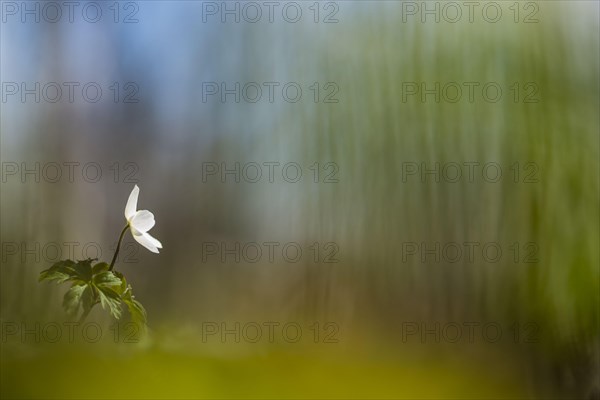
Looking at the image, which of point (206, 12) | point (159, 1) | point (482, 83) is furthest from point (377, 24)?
point (159, 1)

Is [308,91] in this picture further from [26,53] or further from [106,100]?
[26,53]
